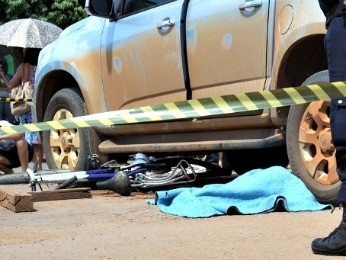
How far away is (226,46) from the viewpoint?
21.0ft

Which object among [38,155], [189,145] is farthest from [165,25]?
[38,155]

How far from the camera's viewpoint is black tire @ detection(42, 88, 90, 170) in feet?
26.4

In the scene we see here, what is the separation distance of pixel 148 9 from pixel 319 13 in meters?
2.01

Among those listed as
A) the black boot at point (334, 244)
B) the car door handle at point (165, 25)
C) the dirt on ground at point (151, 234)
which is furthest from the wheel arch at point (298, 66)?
the black boot at point (334, 244)

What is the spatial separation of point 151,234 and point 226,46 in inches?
77.5

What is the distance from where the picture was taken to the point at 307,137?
230 inches

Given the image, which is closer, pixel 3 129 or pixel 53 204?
pixel 3 129

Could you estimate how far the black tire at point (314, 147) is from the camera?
5.68 meters

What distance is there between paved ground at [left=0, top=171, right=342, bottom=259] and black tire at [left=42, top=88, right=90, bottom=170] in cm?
177

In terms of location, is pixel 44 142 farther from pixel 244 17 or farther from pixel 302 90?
pixel 302 90

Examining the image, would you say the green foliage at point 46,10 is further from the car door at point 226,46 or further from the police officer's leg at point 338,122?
the police officer's leg at point 338,122

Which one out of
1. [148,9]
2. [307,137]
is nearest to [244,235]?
[307,137]

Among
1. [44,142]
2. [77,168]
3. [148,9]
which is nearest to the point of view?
[148,9]

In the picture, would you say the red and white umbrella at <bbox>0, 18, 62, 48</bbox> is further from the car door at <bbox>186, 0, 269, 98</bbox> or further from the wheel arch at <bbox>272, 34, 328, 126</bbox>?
the wheel arch at <bbox>272, 34, 328, 126</bbox>
